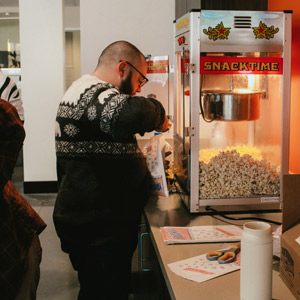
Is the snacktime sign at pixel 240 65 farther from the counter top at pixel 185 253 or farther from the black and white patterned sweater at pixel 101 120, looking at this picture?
the counter top at pixel 185 253

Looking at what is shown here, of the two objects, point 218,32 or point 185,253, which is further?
point 218,32

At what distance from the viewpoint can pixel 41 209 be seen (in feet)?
16.5

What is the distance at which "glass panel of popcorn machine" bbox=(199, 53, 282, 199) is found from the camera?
1.87 metres

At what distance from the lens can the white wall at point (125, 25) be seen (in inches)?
112

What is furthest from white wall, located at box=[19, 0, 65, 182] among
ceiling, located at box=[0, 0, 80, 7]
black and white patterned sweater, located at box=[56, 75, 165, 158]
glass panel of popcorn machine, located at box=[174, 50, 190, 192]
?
black and white patterned sweater, located at box=[56, 75, 165, 158]

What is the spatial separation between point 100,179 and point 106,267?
38 cm

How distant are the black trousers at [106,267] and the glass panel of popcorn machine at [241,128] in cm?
41

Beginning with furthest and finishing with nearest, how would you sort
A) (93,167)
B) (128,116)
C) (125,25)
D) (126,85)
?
(125,25), (126,85), (93,167), (128,116)

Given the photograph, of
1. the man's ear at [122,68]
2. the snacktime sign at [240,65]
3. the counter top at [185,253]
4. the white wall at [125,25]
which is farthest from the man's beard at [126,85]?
the white wall at [125,25]

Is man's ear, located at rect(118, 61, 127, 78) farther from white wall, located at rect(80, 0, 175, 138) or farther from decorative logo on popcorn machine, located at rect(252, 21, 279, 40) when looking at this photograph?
white wall, located at rect(80, 0, 175, 138)

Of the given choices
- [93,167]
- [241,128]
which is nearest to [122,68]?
[93,167]

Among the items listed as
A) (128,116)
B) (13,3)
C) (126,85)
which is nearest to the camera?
(128,116)

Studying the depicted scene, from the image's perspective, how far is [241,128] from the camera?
6.43ft

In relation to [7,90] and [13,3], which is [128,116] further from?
[13,3]
